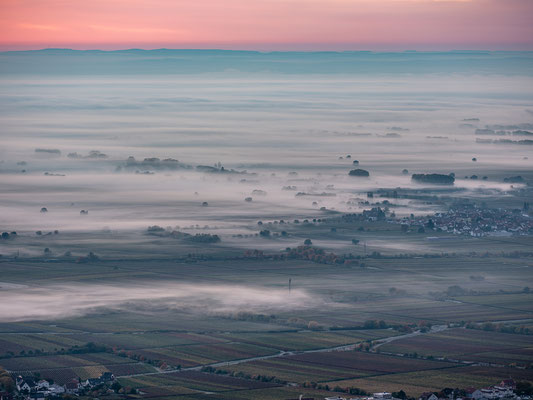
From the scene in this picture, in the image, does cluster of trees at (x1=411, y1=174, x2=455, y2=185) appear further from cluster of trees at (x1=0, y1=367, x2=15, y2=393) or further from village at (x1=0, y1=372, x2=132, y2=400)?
cluster of trees at (x1=0, y1=367, x2=15, y2=393)

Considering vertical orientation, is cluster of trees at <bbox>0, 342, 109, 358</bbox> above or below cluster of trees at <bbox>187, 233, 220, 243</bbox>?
below

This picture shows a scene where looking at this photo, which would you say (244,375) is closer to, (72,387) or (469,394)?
(72,387)

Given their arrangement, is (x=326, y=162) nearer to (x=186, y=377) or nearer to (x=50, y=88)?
(x=186, y=377)

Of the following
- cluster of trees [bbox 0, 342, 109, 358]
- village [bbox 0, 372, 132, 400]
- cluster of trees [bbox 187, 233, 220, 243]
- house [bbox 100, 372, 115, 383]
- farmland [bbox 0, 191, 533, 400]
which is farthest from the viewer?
cluster of trees [bbox 187, 233, 220, 243]

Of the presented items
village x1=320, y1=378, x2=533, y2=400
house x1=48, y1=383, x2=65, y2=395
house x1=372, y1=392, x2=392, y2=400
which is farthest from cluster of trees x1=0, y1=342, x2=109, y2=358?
house x1=372, y1=392, x2=392, y2=400

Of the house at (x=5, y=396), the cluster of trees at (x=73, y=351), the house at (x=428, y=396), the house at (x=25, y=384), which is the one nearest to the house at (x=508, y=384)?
the house at (x=428, y=396)

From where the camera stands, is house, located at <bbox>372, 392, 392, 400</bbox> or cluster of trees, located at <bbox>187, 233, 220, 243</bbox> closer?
house, located at <bbox>372, 392, 392, 400</bbox>

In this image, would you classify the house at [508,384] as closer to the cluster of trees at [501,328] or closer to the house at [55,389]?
the cluster of trees at [501,328]

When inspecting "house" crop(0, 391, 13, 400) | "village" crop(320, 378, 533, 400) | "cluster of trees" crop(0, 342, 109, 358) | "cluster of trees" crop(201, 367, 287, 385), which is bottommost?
"village" crop(320, 378, 533, 400)

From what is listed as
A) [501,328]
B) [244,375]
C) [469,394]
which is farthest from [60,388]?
[501,328]

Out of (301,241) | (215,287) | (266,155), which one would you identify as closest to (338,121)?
(266,155)

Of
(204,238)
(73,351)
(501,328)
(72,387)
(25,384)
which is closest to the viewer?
(25,384)
